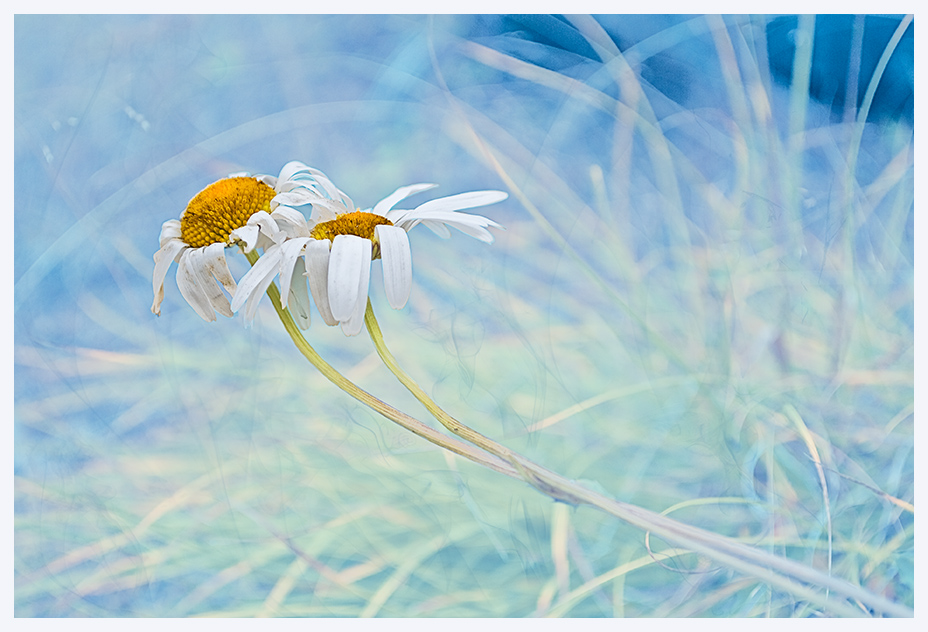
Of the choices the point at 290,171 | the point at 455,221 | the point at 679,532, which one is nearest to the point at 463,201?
the point at 455,221

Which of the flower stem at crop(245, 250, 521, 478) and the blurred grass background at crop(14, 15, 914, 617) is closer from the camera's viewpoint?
the flower stem at crop(245, 250, 521, 478)

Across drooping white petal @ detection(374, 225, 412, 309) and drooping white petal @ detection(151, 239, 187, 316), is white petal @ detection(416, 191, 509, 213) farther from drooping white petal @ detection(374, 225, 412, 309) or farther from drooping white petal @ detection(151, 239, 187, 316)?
drooping white petal @ detection(151, 239, 187, 316)

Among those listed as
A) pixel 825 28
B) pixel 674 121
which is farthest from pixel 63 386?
pixel 825 28

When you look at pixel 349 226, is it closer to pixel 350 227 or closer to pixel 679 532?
pixel 350 227

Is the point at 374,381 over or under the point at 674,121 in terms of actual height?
under

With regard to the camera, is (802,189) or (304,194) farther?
(802,189)

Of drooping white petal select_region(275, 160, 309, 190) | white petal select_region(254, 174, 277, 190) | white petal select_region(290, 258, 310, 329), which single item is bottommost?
white petal select_region(290, 258, 310, 329)

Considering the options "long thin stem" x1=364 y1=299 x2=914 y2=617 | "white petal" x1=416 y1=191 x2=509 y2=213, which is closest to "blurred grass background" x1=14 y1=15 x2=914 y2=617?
"long thin stem" x1=364 y1=299 x2=914 y2=617

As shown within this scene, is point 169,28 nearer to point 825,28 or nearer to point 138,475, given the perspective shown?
point 138,475
